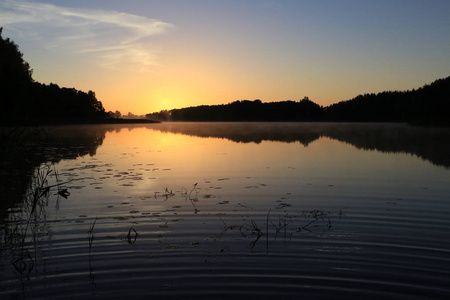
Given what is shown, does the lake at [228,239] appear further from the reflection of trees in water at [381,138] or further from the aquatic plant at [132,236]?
→ the reflection of trees in water at [381,138]

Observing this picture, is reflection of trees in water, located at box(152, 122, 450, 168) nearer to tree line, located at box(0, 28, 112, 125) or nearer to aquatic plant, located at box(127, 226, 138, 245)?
aquatic plant, located at box(127, 226, 138, 245)

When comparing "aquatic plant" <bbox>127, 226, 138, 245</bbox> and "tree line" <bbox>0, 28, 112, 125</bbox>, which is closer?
"aquatic plant" <bbox>127, 226, 138, 245</bbox>

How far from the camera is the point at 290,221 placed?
12.8 meters

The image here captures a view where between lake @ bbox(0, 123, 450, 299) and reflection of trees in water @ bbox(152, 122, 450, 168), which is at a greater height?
reflection of trees in water @ bbox(152, 122, 450, 168)

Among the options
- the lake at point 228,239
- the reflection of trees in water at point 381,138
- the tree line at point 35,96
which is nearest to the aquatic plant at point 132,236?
the lake at point 228,239

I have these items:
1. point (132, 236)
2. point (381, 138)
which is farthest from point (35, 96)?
point (132, 236)

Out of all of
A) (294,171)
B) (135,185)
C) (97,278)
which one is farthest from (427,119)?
(97,278)

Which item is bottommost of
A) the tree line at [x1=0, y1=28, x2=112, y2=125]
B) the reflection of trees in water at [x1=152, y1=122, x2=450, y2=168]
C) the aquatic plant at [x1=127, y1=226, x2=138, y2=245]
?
the aquatic plant at [x1=127, y1=226, x2=138, y2=245]

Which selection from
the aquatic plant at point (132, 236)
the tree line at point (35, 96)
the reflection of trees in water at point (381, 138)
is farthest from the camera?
the tree line at point (35, 96)

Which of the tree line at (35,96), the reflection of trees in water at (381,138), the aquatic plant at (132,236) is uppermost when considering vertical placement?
the tree line at (35,96)

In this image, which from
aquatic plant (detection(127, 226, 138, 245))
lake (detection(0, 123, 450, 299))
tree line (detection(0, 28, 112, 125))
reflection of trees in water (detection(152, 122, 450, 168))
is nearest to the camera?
lake (detection(0, 123, 450, 299))

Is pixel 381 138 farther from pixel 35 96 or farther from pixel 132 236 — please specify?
pixel 35 96

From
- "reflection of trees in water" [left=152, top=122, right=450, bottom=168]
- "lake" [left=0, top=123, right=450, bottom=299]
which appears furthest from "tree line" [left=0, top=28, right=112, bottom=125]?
"lake" [left=0, top=123, right=450, bottom=299]

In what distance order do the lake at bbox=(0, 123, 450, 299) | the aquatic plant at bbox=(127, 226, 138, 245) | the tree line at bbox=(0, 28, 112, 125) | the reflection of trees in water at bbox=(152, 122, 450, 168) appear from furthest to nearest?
the tree line at bbox=(0, 28, 112, 125)
the reflection of trees in water at bbox=(152, 122, 450, 168)
the aquatic plant at bbox=(127, 226, 138, 245)
the lake at bbox=(0, 123, 450, 299)
